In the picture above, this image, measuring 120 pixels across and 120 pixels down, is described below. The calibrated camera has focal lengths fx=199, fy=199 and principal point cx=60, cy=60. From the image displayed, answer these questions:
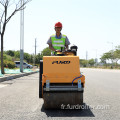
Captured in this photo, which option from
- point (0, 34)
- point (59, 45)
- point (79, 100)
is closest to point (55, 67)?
point (79, 100)

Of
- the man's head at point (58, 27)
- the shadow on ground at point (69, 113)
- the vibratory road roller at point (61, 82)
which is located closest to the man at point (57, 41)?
the man's head at point (58, 27)

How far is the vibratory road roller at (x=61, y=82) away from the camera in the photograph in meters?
4.25

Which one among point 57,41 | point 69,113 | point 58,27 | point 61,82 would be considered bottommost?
point 69,113

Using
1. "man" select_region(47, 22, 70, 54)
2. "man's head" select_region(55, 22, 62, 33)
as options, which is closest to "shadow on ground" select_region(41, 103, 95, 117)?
"man" select_region(47, 22, 70, 54)

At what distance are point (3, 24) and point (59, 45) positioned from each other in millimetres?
13654

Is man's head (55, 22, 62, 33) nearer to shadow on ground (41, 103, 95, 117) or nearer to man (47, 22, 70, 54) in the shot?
man (47, 22, 70, 54)

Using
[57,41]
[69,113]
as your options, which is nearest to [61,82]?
[69,113]

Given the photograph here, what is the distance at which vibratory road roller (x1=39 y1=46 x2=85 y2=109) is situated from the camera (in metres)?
4.25

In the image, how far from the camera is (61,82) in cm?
429

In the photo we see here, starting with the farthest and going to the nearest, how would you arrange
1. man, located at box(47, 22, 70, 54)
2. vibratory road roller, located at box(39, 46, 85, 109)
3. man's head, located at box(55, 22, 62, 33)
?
man, located at box(47, 22, 70, 54) < man's head, located at box(55, 22, 62, 33) < vibratory road roller, located at box(39, 46, 85, 109)

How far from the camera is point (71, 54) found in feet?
15.9

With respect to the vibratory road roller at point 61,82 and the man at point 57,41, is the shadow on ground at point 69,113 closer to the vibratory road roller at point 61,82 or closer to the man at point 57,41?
the vibratory road roller at point 61,82

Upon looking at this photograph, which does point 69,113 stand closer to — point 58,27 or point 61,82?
point 61,82

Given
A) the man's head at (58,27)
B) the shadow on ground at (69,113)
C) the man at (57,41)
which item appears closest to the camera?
the shadow on ground at (69,113)
